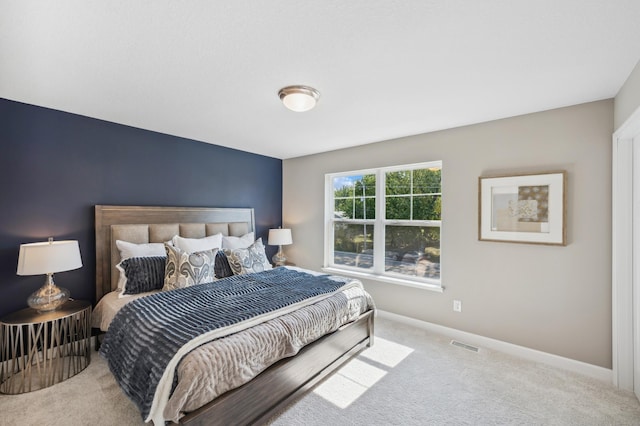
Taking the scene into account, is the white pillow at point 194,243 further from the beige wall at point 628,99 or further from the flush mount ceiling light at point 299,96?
the beige wall at point 628,99

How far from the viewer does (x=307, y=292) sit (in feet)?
8.51

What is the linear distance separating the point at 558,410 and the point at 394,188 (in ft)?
8.61

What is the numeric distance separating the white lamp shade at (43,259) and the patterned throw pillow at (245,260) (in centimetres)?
144

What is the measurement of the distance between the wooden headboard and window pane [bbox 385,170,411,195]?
2281 millimetres

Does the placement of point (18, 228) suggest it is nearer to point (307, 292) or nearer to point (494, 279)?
point (307, 292)

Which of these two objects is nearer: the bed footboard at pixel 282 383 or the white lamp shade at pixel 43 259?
the bed footboard at pixel 282 383

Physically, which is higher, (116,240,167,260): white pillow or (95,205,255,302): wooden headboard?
(95,205,255,302): wooden headboard

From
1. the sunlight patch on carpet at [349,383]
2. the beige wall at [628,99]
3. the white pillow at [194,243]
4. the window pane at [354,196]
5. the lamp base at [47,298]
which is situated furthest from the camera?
the window pane at [354,196]

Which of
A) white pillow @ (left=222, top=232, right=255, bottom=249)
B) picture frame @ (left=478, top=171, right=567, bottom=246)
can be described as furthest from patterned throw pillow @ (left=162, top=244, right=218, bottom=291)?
picture frame @ (left=478, top=171, right=567, bottom=246)

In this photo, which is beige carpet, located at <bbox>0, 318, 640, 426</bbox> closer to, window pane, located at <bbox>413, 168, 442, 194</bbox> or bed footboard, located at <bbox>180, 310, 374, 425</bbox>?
bed footboard, located at <bbox>180, 310, 374, 425</bbox>

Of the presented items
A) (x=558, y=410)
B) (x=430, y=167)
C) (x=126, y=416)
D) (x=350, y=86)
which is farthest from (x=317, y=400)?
(x=430, y=167)

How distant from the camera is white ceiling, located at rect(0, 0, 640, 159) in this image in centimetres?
139

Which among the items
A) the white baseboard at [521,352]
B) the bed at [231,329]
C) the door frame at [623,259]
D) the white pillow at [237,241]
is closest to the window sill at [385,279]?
the white baseboard at [521,352]

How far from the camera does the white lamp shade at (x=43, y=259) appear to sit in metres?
2.20
